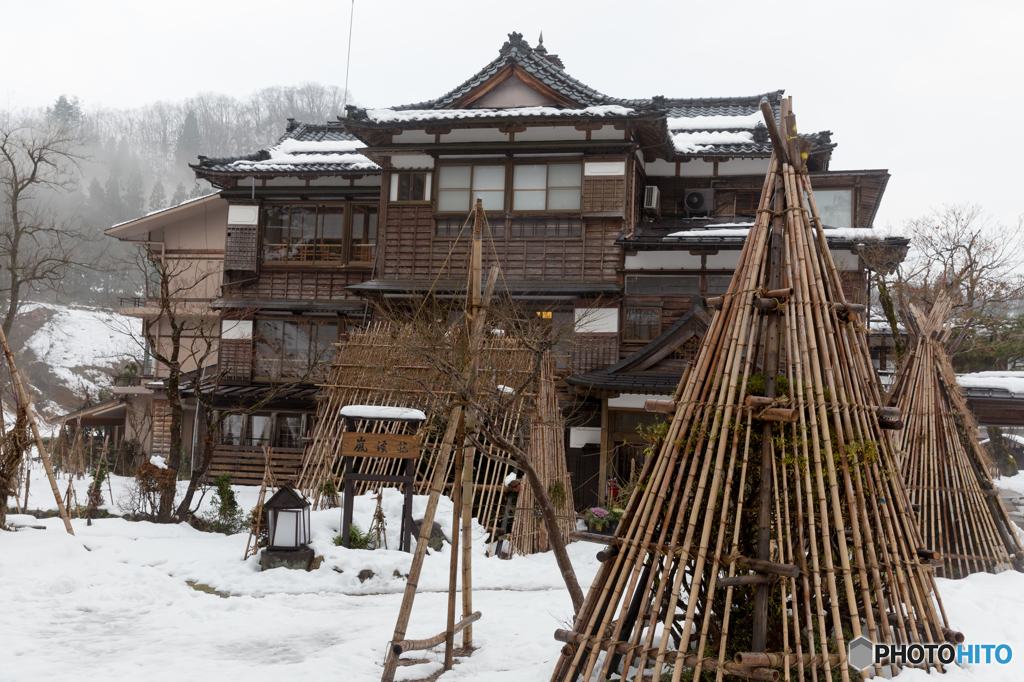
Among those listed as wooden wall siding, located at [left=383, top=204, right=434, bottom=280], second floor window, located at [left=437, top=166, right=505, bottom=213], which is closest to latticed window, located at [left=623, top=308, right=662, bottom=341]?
second floor window, located at [left=437, top=166, right=505, bottom=213]

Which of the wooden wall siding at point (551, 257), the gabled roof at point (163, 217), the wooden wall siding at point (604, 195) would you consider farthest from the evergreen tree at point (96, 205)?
the wooden wall siding at point (604, 195)

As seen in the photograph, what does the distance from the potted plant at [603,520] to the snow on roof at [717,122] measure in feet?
37.3

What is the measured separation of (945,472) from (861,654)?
5.45 meters

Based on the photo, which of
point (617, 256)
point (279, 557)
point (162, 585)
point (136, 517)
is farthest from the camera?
point (617, 256)

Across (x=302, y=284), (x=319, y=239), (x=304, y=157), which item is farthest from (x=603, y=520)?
(x=304, y=157)

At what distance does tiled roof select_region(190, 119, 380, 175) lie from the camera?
19359mm

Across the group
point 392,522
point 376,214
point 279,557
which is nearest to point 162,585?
point 279,557

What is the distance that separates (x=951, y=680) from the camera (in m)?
4.77

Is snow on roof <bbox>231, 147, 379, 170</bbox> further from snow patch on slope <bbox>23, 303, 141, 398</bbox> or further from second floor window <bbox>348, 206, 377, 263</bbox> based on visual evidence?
snow patch on slope <bbox>23, 303, 141, 398</bbox>

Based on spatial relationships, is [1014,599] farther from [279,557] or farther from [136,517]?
[136,517]

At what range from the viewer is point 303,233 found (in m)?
20.2

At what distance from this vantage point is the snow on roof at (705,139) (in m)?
17.6

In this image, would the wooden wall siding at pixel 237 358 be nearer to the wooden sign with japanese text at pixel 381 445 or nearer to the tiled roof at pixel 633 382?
the tiled roof at pixel 633 382

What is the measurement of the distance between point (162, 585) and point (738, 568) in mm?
6769
